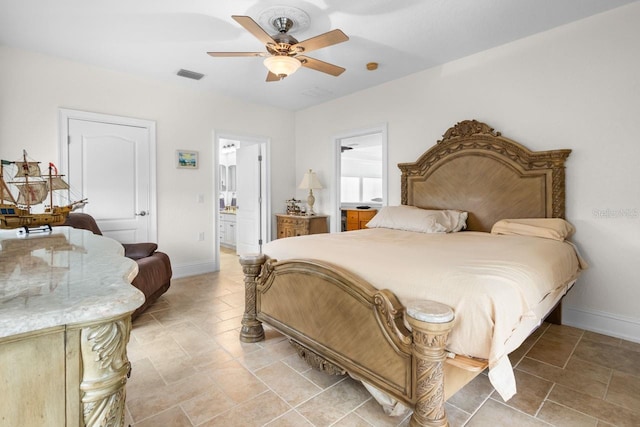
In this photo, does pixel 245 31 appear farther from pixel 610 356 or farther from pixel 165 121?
pixel 610 356

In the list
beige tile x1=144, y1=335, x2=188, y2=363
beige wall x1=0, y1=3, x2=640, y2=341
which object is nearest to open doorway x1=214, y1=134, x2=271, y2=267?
beige wall x1=0, y1=3, x2=640, y2=341

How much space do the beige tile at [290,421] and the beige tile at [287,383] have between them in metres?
0.09

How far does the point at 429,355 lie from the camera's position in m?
1.37

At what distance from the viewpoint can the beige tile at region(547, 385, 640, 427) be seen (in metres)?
1.67

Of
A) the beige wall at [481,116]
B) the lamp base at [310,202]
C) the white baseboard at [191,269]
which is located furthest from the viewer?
the lamp base at [310,202]

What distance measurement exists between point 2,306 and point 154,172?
4.08 m

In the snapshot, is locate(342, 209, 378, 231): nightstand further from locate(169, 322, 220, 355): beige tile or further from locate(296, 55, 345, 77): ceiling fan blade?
locate(169, 322, 220, 355): beige tile

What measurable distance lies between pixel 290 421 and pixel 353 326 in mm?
565

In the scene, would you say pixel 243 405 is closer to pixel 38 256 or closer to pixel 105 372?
pixel 38 256

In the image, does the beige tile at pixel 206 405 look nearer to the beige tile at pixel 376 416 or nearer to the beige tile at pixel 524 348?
the beige tile at pixel 376 416

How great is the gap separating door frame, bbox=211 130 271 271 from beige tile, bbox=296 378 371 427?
3.36 meters

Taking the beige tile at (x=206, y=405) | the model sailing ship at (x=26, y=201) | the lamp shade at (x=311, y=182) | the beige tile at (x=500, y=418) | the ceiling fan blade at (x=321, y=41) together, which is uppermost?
the ceiling fan blade at (x=321, y=41)

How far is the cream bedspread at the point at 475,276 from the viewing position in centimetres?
138

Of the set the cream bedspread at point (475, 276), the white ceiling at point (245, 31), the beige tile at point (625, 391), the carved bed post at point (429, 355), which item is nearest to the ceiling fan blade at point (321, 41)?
the white ceiling at point (245, 31)
